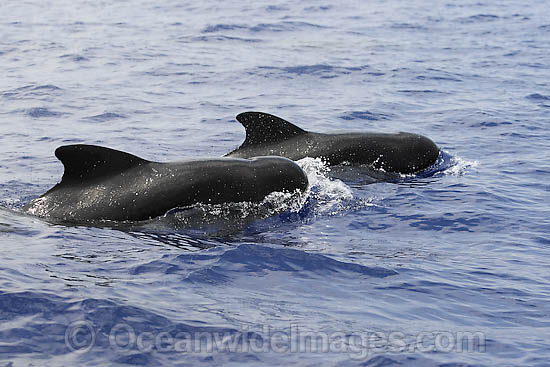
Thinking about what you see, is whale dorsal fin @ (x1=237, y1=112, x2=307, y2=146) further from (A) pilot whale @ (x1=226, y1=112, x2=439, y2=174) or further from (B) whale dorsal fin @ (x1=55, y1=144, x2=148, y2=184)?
(B) whale dorsal fin @ (x1=55, y1=144, x2=148, y2=184)

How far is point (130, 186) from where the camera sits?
10047mm

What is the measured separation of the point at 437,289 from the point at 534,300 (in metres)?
0.91

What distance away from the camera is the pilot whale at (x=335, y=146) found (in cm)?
1285

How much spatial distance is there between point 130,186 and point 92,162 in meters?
0.52

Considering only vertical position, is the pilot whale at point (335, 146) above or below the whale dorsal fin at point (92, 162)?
below

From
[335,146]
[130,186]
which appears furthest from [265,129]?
[130,186]

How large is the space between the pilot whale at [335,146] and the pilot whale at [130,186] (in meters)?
2.38

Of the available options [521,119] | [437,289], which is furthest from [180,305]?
[521,119]

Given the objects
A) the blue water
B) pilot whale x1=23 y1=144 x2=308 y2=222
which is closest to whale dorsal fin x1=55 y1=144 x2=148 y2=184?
pilot whale x1=23 y1=144 x2=308 y2=222

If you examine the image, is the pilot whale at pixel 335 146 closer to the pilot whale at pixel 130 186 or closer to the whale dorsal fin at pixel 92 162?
the pilot whale at pixel 130 186

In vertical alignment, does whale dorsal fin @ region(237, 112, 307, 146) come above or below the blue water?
above

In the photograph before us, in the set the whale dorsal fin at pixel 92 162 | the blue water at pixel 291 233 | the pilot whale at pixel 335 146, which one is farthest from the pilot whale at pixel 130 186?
the pilot whale at pixel 335 146

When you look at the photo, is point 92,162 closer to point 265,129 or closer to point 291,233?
point 291,233

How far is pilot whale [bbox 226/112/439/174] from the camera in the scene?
12.9 meters
